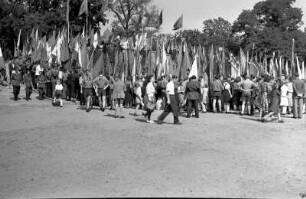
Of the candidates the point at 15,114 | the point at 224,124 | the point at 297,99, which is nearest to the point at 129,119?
the point at 224,124

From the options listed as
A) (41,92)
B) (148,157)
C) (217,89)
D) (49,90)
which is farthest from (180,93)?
(148,157)

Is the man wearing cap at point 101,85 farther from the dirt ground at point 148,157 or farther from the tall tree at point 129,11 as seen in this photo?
the tall tree at point 129,11

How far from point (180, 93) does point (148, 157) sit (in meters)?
9.46

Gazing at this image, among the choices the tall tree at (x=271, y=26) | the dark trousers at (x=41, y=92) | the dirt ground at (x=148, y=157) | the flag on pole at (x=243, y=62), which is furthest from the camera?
the tall tree at (x=271, y=26)

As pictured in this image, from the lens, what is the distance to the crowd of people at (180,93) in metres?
18.3

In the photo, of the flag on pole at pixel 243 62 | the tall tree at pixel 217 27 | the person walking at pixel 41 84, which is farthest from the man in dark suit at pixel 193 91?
the tall tree at pixel 217 27

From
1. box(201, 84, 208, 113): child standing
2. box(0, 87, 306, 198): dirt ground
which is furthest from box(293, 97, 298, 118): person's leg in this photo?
box(201, 84, 208, 113): child standing

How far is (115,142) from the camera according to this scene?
1377 centimetres

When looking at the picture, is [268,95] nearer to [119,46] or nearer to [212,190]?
[119,46]

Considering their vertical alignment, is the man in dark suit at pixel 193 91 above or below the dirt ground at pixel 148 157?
above

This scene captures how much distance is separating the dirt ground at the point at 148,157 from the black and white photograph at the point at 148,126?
3 centimetres

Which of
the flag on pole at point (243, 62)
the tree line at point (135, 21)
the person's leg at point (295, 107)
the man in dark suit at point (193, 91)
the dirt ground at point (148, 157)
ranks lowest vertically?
the dirt ground at point (148, 157)

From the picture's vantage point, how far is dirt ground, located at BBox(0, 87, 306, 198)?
9102 millimetres

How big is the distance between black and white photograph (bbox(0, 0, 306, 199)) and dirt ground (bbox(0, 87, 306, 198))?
0.09 ft
